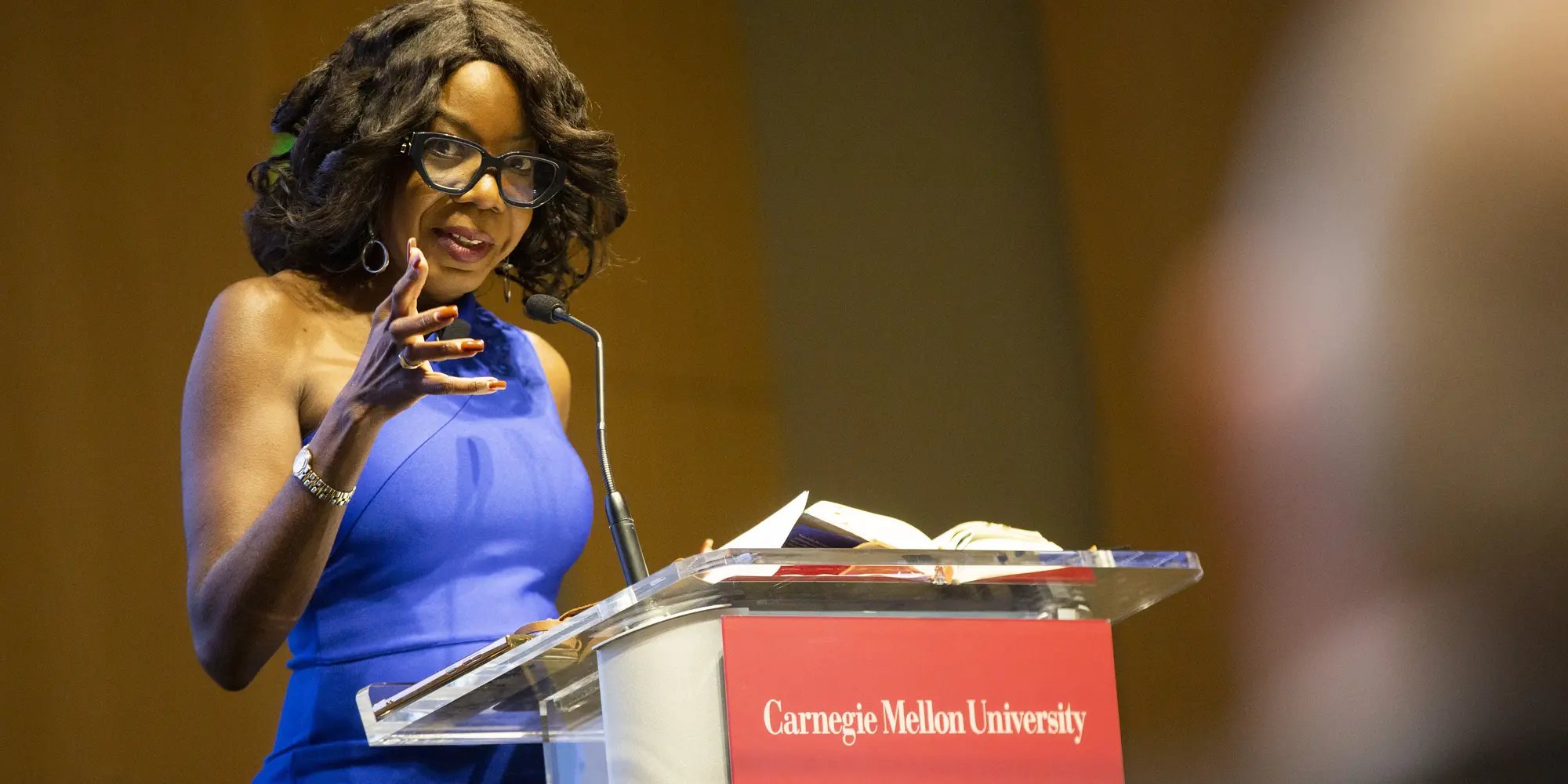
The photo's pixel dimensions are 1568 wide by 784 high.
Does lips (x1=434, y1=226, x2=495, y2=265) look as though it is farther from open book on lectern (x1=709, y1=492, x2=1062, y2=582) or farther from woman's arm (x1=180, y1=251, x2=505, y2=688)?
open book on lectern (x1=709, y1=492, x2=1062, y2=582)

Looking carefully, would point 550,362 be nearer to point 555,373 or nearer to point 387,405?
point 555,373

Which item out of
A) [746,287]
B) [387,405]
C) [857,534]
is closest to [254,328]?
[387,405]

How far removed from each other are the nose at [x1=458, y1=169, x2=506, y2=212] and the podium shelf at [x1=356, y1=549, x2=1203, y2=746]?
67cm

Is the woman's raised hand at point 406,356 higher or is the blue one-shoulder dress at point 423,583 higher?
the woman's raised hand at point 406,356

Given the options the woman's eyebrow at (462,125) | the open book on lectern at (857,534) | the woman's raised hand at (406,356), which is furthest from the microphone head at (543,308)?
the open book on lectern at (857,534)

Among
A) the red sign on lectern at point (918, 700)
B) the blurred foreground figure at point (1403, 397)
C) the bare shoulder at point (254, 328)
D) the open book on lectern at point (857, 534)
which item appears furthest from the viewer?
the blurred foreground figure at point (1403, 397)

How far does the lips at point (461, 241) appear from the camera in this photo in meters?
1.69

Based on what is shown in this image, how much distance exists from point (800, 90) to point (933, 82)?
367 mm

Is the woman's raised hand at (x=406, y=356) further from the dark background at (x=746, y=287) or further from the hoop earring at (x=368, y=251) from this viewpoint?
the dark background at (x=746, y=287)

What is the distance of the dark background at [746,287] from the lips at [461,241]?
137 cm

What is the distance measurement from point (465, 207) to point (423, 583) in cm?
46

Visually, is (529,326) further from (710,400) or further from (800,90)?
(800,90)

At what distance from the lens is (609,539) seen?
3455mm

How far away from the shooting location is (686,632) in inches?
38.1
